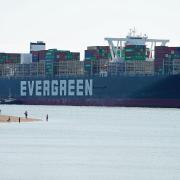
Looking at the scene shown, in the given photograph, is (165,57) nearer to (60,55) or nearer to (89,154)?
(60,55)

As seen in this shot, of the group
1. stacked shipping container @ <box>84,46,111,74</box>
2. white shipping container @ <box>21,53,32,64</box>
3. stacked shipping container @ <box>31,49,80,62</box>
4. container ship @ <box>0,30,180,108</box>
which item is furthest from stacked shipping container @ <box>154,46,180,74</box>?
white shipping container @ <box>21,53,32,64</box>

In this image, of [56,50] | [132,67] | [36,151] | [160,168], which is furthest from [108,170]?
[56,50]

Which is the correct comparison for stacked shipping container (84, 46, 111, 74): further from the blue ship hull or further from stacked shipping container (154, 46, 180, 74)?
stacked shipping container (154, 46, 180, 74)

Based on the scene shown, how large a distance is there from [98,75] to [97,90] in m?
2.19

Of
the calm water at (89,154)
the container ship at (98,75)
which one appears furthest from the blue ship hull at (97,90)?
the calm water at (89,154)

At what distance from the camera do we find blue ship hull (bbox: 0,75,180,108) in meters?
122

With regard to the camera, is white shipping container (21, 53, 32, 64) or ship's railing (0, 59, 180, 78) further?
white shipping container (21, 53, 32, 64)

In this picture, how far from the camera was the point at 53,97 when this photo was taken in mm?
141125

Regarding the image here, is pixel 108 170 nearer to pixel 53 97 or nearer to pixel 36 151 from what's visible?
pixel 36 151

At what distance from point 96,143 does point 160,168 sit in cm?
1571

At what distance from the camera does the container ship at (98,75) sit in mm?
123281

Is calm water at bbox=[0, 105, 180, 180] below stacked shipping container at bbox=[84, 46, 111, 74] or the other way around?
below

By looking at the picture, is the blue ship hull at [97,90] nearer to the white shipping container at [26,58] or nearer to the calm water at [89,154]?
the white shipping container at [26,58]

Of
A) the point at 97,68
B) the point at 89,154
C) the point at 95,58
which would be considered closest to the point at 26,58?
the point at 97,68
